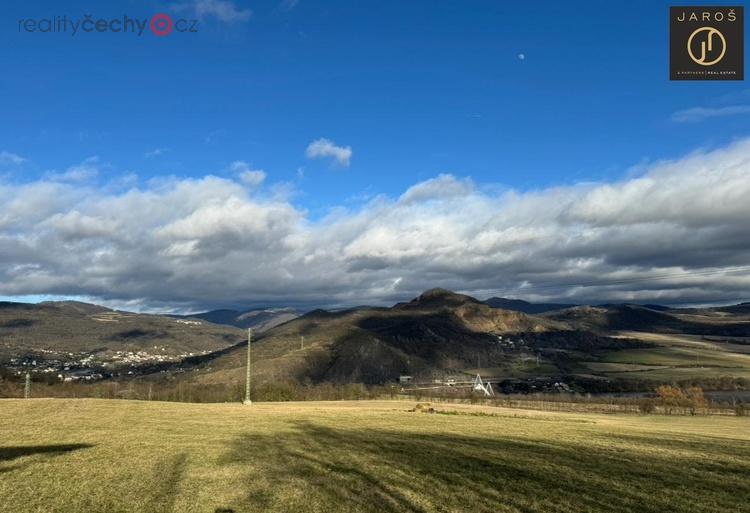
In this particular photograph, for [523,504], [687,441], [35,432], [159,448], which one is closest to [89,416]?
[35,432]

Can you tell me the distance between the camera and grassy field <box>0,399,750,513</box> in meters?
16.0

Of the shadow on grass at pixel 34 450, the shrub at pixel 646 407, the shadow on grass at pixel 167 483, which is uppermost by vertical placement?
the shadow on grass at pixel 167 483

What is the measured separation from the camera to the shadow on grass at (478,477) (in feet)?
52.6

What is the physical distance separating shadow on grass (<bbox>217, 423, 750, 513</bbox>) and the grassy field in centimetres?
7

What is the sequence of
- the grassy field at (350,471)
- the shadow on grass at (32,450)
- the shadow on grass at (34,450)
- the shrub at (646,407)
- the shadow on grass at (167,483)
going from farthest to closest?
the shrub at (646,407), the shadow on grass at (34,450), the shadow on grass at (32,450), the grassy field at (350,471), the shadow on grass at (167,483)

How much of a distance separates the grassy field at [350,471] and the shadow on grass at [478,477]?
0.07m

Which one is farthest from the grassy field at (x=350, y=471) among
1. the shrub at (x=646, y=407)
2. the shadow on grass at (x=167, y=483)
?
the shrub at (x=646, y=407)

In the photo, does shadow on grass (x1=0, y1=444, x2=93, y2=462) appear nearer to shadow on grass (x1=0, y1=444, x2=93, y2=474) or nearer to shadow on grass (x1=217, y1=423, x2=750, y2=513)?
shadow on grass (x1=0, y1=444, x2=93, y2=474)

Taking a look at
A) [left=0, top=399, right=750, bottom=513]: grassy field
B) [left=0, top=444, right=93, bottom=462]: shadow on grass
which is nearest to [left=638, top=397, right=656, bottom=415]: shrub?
[left=0, top=399, right=750, bottom=513]: grassy field

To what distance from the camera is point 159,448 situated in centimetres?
2520

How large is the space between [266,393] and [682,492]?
383 ft

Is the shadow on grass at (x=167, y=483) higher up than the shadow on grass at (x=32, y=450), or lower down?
higher up

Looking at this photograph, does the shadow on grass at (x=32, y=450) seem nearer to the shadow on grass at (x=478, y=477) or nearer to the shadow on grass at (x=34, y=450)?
the shadow on grass at (x=34, y=450)

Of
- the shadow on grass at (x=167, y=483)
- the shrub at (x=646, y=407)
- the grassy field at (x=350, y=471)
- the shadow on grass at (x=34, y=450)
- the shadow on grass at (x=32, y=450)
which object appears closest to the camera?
the shadow on grass at (x=167, y=483)
